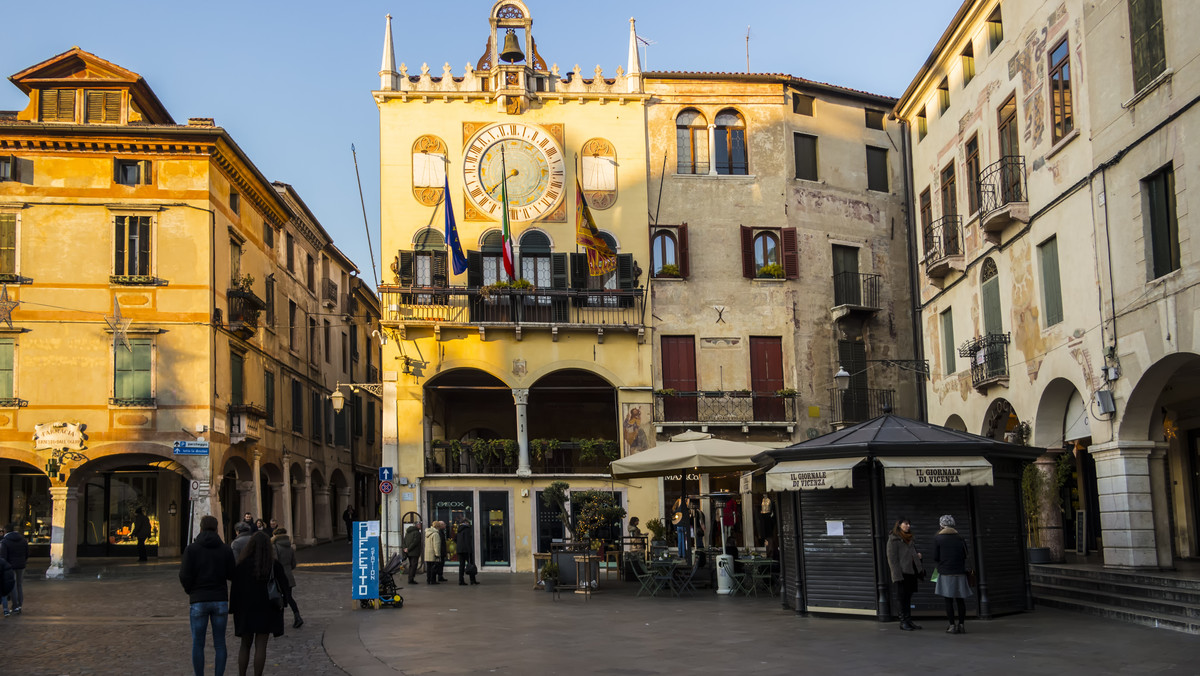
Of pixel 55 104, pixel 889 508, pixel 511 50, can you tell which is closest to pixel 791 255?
pixel 511 50

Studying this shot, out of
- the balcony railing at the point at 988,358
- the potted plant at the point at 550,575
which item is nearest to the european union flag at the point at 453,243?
the potted plant at the point at 550,575

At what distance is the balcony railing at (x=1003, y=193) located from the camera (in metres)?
22.9

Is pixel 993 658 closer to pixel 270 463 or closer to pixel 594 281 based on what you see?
pixel 594 281

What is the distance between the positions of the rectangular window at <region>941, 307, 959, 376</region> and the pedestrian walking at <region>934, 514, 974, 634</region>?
45.3ft

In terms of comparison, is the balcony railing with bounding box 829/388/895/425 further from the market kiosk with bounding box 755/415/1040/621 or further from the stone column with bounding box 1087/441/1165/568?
the market kiosk with bounding box 755/415/1040/621

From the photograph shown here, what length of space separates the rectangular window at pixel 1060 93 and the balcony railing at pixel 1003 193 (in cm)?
163

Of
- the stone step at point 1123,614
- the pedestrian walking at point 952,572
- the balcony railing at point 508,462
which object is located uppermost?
the balcony railing at point 508,462

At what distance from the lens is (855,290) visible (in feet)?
110

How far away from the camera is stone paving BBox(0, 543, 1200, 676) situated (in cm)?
1241

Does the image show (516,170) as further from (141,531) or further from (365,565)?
(365,565)

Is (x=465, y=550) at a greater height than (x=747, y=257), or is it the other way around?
(x=747, y=257)

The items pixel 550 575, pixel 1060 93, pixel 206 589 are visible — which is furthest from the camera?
pixel 550 575

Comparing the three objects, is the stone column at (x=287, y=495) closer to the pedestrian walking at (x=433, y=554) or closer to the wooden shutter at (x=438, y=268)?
the wooden shutter at (x=438, y=268)

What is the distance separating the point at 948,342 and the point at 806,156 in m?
8.15
